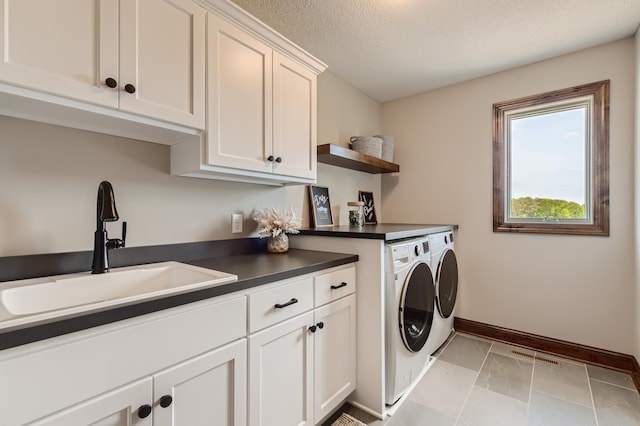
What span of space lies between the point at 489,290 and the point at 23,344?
114 inches

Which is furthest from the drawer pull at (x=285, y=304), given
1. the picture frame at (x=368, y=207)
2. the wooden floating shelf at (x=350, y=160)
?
the picture frame at (x=368, y=207)

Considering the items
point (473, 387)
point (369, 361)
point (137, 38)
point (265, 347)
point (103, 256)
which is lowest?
point (473, 387)

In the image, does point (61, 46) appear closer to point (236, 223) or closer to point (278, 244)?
point (236, 223)

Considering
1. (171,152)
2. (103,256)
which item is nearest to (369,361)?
(103,256)

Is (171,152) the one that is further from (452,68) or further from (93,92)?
(452,68)

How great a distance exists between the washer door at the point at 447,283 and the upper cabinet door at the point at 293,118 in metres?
1.25

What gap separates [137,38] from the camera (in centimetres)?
104

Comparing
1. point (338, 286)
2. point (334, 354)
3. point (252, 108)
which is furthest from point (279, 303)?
point (252, 108)

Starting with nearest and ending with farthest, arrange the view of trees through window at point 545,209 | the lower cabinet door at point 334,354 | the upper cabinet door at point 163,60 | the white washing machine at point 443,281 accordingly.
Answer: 1. the upper cabinet door at point 163,60
2. the lower cabinet door at point 334,354
3. the white washing machine at point 443,281
4. the view of trees through window at point 545,209

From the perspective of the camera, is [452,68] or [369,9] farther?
[452,68]

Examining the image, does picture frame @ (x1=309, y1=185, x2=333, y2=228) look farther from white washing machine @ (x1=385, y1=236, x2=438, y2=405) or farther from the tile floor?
the tile floor

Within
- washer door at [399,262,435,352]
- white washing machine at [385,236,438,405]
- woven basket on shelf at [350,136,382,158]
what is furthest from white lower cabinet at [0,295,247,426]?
woven basket on shelf at [350,136,382,158]

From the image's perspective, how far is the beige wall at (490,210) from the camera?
199cm

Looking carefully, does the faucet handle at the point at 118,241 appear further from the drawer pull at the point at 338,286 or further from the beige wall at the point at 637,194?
the beige wall at the point at 637,194
